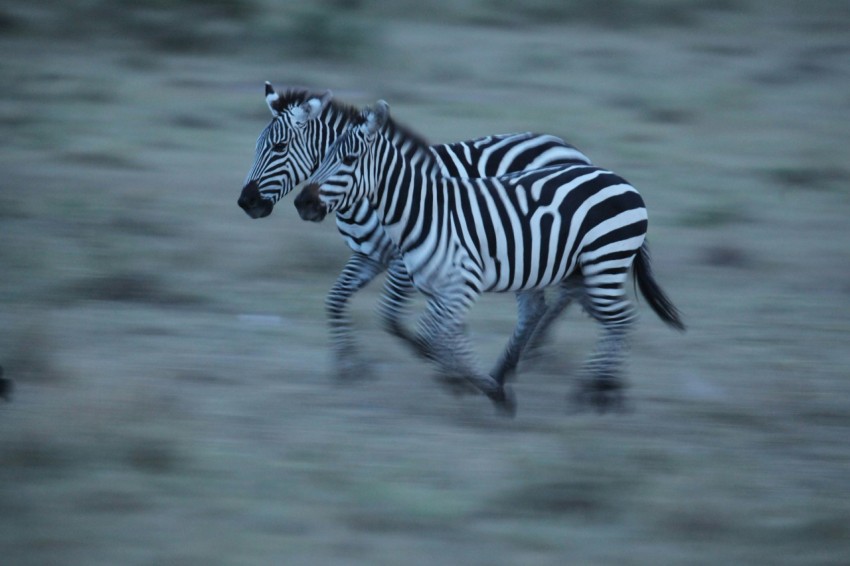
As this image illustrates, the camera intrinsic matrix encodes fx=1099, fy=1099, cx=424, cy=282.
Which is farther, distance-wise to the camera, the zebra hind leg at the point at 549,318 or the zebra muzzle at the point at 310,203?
the zebra hind leg at the point at 549,318

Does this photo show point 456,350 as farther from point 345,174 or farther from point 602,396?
point 345,174

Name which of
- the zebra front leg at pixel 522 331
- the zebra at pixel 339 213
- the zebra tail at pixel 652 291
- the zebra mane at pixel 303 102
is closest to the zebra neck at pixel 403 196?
the zebra at pixel 339 213

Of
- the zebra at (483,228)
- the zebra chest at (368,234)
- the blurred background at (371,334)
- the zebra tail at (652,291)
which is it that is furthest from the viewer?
the zebra chest at (368,234)

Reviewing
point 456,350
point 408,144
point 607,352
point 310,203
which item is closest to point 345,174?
point 310,203

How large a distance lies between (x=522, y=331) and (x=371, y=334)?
1185mm

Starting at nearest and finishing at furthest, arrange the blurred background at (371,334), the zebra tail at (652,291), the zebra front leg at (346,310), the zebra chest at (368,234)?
1. the blurred background at (371,334)
2. the zebra tail at (652,291)
3. the zebra chest at (368,234)
4. the zebra front leg at (346,310)

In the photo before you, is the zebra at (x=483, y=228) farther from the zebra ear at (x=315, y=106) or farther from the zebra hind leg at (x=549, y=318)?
the zebra ear at (x=315, y=106)

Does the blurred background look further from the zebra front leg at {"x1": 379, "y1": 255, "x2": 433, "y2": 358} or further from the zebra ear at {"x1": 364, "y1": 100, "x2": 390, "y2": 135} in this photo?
the zebra ear at {"x1": 364, "y1": 100, "x2": 390, "y2": 135}

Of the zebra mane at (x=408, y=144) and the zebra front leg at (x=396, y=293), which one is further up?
the zebra mane at (x=408, y=144)

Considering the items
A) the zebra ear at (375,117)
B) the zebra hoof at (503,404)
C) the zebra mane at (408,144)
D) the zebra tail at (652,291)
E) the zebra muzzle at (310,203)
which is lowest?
the zebra hoof at (503,404)

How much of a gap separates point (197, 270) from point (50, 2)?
8621mm

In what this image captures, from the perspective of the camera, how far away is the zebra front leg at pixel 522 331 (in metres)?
5.52

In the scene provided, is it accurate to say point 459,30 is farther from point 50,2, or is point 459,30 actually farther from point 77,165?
point 77,165

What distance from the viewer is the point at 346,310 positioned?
5734 mm
